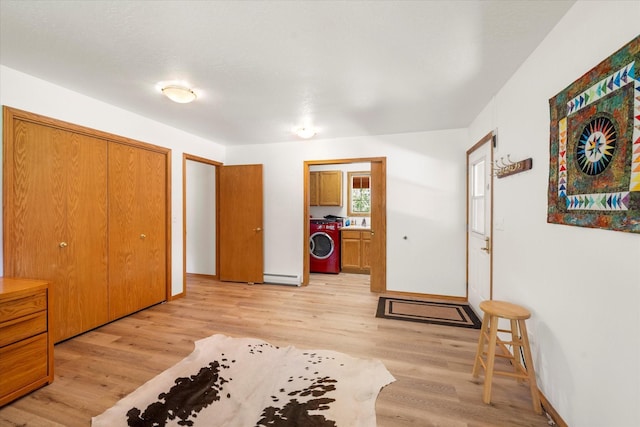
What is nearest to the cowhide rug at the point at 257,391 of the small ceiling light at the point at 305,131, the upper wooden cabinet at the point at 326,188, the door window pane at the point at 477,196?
the door window pane at the point at 477,196

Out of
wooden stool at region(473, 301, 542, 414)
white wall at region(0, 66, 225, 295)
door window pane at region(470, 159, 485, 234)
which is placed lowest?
wooden stool at region(473, 301, 542, 414)

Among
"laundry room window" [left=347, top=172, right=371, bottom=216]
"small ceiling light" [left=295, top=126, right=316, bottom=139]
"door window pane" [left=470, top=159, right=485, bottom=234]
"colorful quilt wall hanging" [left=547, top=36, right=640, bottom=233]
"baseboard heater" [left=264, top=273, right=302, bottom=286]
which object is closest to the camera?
"colorful quilt wall hanging" [left=547, top=36, right=640, bottom=233]

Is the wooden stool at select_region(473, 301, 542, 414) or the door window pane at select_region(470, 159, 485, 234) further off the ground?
the door window pane at select_region(470, 159, 485, 234)

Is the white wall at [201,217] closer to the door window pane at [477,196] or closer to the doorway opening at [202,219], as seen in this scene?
the doorway opening at [202,219]

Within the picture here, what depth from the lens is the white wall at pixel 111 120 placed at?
219 centimetres

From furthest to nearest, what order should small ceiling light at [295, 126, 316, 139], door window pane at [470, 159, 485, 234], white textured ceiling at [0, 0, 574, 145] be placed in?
small ceiling light at [295, 126, 316, 139] → door window pane at [470, 159, 485, 234] → white textured ceiling at [0, 0, 574, 145]

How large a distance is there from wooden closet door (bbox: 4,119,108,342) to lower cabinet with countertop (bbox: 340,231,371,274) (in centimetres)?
376

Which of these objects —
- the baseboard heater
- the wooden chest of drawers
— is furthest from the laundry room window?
the wooden chest of drawers

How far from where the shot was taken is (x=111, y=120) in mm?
2891

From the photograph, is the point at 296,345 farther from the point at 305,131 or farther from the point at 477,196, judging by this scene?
the point at 477,196

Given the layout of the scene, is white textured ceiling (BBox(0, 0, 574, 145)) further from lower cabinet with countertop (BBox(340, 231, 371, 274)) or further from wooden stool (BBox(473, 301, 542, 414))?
lower cabinet with countertop (BBox(340, 231, 371, 274))

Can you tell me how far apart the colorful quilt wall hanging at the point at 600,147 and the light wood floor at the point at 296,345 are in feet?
4.25

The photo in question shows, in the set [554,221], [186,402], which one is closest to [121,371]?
[186,402]

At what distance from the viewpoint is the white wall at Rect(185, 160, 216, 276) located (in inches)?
191
